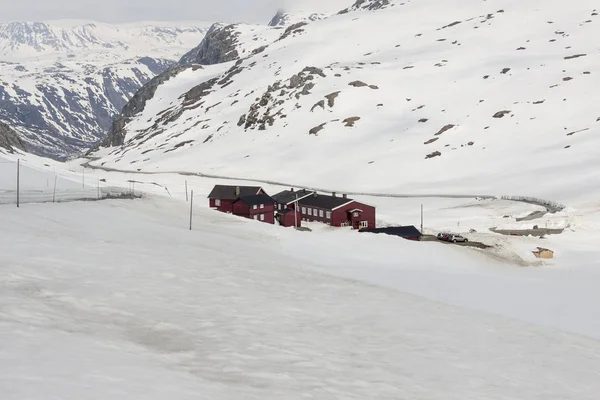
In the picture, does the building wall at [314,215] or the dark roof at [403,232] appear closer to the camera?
the dark roof at [403,232]

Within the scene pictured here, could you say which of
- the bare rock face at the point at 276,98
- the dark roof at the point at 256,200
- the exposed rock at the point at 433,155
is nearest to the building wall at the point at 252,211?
the dark roof at the point at 256,200

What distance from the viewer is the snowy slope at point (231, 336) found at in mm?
8930

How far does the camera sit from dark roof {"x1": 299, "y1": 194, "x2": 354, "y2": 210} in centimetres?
8325

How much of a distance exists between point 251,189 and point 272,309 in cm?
7439

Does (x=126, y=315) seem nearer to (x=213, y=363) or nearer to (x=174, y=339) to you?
(x=174, y=339)

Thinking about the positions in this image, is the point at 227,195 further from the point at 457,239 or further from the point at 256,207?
the point at 457,239

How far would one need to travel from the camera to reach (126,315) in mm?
12797

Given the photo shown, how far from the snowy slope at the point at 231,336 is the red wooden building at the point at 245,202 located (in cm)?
5802

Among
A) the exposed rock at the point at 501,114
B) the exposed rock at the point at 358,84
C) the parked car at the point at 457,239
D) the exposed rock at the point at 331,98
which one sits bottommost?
the parked car at the point at 457,239

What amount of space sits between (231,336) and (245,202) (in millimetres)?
71109

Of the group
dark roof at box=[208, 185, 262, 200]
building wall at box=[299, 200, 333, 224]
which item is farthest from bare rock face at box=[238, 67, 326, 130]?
building wall at box=[299, 200, 333, 224]

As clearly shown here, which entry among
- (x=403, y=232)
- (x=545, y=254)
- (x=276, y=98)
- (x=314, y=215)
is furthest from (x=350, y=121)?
(x=545, y=254)

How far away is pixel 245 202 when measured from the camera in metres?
82.8

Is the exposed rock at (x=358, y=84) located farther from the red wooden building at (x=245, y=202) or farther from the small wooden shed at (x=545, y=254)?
the small wooden shed at (x=545, y=254)
